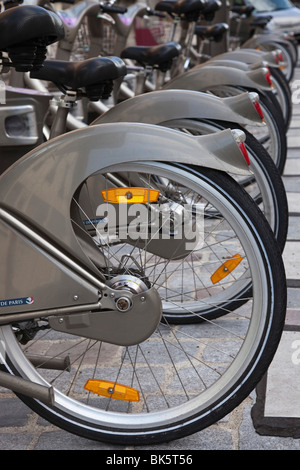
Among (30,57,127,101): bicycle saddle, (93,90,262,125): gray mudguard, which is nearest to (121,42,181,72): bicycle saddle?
(93,90,262,125): gray mudguard

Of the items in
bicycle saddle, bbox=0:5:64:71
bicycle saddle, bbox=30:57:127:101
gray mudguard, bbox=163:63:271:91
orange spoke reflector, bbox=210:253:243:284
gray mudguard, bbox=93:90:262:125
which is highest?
bicycle saddle, bbox=0:5:64:71

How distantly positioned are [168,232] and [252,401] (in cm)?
64

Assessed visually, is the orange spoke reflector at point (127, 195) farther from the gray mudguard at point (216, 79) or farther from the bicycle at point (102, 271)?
the gray mudguard at point (216, 79)

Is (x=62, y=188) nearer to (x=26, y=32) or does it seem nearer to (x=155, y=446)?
(x=26, y=32)

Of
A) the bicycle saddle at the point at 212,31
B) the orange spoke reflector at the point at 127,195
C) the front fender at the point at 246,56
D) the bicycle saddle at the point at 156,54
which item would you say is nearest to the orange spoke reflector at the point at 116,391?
the orange spoke reflector at the point at 127,195

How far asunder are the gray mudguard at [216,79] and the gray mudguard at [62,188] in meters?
1.81

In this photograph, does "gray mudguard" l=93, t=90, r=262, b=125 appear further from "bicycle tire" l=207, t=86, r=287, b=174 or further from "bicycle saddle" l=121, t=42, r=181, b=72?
"bicycle saddle" l=121, t=42, r=181, b=72

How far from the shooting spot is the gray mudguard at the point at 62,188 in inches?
84.6

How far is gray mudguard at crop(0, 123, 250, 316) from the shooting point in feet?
7.05

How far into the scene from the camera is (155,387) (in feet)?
8.84

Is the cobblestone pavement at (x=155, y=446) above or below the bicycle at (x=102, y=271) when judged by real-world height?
below

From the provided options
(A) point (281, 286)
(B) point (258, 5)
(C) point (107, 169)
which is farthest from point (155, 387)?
(B) point (258, 5)

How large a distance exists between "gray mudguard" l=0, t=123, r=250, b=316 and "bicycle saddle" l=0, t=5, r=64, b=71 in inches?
9.3

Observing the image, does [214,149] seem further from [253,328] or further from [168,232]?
[168,232]
